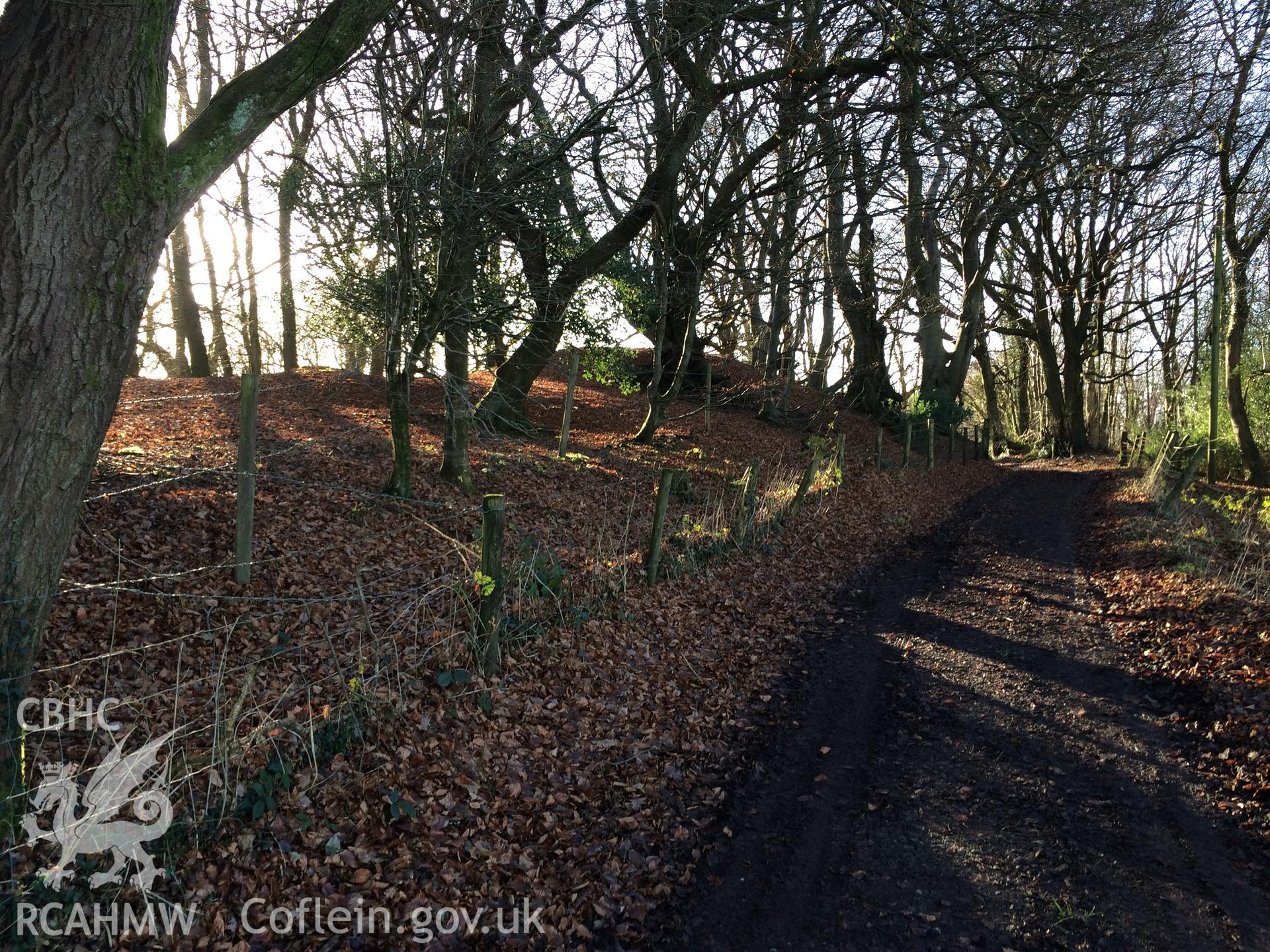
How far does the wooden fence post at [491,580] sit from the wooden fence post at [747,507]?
5.37 m

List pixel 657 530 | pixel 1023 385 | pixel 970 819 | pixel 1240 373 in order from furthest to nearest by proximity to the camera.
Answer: pixel 1023 385 → pixel 1240 373 → pixel 657 530 → pixel 970 819

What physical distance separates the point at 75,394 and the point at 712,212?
12416 millimetres

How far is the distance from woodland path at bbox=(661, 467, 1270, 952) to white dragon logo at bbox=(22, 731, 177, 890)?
2.83 m

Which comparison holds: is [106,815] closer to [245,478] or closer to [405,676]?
[405,676]

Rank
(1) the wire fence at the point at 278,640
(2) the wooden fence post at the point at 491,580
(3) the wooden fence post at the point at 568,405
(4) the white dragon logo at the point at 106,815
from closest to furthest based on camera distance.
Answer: (4) the white dragon logo at the point at 106,815
(1) the wire fence at the point at 278,640
(2) the wooden fence post at the point at 491,580
(3) the wooden fence post at the point at 568,405

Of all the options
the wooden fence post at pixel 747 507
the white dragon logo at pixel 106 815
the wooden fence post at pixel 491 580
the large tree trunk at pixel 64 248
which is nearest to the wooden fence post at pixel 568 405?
the wooden fence post at pixel 747 507

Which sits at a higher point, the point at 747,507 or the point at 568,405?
the point at 568,405

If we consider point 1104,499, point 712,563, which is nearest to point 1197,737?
point 712,563

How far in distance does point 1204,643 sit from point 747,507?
582cm

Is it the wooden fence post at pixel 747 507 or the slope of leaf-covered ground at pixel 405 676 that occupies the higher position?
the wooden fence post at pixel 747 507

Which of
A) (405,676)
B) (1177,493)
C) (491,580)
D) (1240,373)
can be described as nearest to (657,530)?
(491,580)

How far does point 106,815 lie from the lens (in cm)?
387

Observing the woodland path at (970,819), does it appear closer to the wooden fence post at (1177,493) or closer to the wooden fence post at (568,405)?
the wooden fence post at (568,405)

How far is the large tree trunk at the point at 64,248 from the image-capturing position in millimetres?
3531
